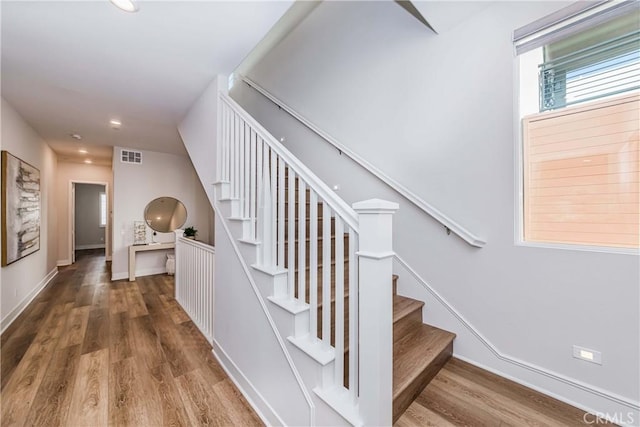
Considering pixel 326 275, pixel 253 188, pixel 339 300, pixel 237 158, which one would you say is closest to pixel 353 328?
pixel 339 300

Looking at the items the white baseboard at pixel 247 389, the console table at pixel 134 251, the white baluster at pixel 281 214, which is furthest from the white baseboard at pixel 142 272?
the white baluster at pixel 281 214

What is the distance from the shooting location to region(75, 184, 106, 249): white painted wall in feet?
27.9

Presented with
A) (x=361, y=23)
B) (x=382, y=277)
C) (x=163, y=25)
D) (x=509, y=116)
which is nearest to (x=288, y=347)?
(x=382, y=277)

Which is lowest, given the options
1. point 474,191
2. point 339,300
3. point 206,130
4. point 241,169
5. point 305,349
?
point 305,349

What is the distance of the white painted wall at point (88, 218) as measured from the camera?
8492mm

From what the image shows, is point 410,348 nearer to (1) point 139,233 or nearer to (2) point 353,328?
(2) point 353,328

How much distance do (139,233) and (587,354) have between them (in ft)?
20.3

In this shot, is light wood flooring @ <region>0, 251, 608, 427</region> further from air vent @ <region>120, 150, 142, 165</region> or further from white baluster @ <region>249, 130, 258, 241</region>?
air vent @ <region>120, 150, 142, 165</region>

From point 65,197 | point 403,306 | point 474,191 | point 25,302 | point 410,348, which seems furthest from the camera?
point 65,197

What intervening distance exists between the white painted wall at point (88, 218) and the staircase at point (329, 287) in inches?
367

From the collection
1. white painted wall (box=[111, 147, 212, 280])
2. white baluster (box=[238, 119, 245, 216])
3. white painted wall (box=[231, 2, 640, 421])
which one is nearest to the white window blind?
white painted wall (box=[231, 2, 640, 421])

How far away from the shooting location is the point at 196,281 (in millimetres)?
2986

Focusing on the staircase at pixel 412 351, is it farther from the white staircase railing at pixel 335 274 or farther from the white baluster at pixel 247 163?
the white baluster at pixel 247 163

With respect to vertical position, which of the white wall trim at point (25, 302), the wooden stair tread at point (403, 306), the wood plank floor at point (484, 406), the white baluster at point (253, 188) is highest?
the white baluster at point (253, 188)
